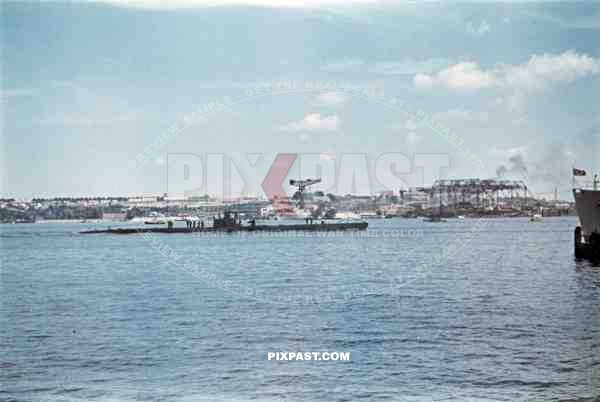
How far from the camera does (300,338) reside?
Result: 8453 mm

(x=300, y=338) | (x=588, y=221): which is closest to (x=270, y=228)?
(x=588, y=221)

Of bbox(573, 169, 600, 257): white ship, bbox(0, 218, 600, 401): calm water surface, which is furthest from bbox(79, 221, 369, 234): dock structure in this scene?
bbox(0, 218, 600, 401): calm water surface

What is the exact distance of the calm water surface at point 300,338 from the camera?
7.14 meters

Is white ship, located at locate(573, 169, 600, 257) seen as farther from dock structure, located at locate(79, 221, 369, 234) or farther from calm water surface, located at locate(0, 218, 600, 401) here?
dock structure, located at locate(79, 221, 369, 234)

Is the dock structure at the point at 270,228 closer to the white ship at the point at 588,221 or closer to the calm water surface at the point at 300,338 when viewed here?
the white ship at the point at 588,221

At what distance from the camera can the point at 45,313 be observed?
11.2 m

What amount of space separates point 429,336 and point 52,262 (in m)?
15.9

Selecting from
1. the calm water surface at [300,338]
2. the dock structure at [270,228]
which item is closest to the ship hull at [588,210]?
the calm water surface at [300,338]

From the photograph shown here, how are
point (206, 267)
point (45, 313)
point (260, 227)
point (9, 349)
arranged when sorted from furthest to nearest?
point (260, 227) → point (206, 267) → point (45, 313) → point (9, 349)

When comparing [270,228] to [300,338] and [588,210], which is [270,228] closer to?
[588,210]

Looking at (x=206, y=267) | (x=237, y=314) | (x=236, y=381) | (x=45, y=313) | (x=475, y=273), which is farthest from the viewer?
(x=206, y=267)

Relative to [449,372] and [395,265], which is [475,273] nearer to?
[395,265]

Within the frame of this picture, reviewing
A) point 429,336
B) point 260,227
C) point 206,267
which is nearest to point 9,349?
point 429,336

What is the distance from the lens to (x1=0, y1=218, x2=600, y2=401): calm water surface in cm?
714
